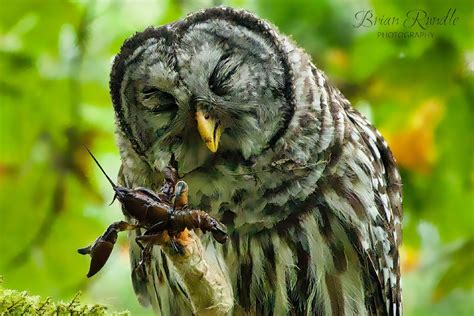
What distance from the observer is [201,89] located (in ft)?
7.85

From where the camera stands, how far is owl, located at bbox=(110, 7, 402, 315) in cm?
245

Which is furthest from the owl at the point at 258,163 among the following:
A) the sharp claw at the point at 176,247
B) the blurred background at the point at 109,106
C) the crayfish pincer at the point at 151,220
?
the blurred background at the point at 109,106

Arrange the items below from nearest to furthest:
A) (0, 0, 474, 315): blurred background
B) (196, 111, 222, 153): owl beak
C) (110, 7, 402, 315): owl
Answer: (196, 111, 222, 153): owl beak → (110, 7, 402, 315): owl → (0, 0, 474, 315): blurred background

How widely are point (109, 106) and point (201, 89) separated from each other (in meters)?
1.47

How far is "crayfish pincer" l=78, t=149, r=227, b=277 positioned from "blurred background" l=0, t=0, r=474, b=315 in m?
1.73

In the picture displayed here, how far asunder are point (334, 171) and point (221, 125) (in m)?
0.50

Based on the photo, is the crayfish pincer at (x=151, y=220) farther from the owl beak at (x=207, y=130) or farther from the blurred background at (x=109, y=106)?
the blurred background at (x=109, y=106)

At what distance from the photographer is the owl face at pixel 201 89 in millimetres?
2414

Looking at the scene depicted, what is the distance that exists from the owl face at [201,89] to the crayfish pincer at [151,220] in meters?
0.51

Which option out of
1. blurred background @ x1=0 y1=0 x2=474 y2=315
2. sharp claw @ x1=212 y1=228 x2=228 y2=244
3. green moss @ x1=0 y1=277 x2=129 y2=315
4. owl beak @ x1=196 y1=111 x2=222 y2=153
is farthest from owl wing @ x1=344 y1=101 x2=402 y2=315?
green moss @ x1=0 y1=277 x2=129 y2=315

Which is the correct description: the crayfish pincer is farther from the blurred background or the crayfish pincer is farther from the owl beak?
the blurred background

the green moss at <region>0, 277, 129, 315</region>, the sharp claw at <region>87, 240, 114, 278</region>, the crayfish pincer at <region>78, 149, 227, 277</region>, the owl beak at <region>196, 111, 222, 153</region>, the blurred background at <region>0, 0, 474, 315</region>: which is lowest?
the green moss at <region>0, 277, 129, 315</region>

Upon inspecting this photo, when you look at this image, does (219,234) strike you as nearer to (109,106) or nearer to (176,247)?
(176,247)

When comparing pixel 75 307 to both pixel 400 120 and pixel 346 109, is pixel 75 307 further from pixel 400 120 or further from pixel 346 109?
pixel 400 120
